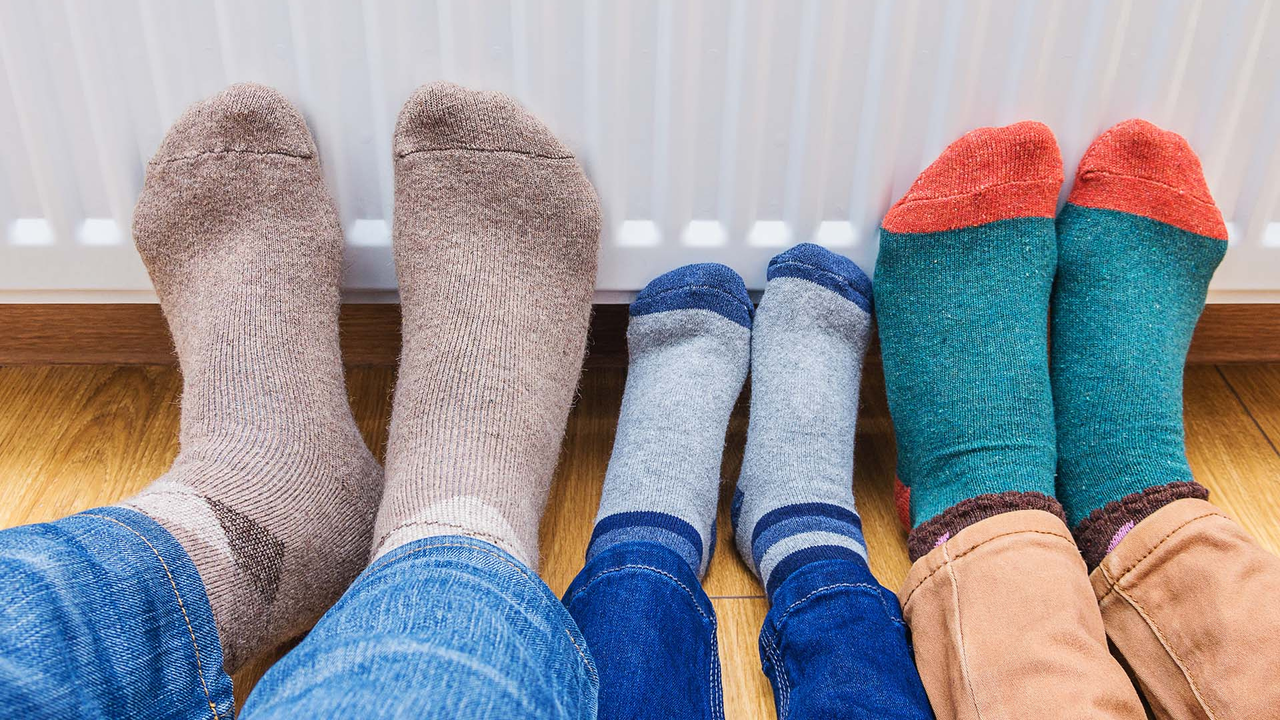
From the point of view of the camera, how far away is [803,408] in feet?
2.47

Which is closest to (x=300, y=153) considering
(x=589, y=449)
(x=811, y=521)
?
(x=589, y=449)

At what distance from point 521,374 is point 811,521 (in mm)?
256

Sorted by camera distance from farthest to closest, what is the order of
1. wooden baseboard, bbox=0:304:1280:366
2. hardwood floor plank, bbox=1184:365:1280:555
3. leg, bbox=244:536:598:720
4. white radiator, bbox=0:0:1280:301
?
wooden baseboard, bbox=0:304:1280:366 → hardwood floor plank, bbox=1184:365:1280:555 → white radiator, bbox=0:0:1280:301 → leg, bbox=244:536:598:720

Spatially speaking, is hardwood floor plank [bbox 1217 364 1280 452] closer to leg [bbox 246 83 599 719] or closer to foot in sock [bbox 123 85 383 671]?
leg [bbox 246 83 599 719]

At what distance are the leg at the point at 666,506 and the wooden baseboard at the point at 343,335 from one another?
0.38 feet

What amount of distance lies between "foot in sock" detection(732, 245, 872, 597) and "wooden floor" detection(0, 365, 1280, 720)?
47mm

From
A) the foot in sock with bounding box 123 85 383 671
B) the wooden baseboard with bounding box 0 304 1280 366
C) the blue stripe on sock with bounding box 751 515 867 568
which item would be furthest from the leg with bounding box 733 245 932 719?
the foot in sock with bounding box 123 85 383 671

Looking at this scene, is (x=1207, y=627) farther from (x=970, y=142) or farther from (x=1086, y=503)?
(x=970, y=142)

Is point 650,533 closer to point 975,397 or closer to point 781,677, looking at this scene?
point 781,677

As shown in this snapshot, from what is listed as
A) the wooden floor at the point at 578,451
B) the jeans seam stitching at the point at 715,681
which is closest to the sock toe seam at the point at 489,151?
the wooden floor at the point at 578,451

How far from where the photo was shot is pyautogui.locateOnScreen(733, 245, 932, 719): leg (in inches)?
20.9

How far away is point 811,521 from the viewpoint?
68cm

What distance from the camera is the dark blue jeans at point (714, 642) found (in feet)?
1.63

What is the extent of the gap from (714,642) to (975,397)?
0.31m
